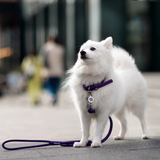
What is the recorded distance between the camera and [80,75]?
4.58 meters

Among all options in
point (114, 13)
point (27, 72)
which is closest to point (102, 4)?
point (114, 13)

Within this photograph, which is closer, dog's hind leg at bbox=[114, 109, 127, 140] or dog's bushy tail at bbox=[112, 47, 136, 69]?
dog's hind leg at bbox=[114, 109, 127, 140]

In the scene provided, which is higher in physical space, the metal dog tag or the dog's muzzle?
the dog's muzzle

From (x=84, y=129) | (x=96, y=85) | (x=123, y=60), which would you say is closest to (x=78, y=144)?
(x=84, y=129)

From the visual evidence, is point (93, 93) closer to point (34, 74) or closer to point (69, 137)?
point (69, 137)

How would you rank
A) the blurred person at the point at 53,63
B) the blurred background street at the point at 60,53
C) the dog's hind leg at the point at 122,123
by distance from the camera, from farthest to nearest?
the blurred person at the point at 53,63, the blurred background street at the point at 60,53, the dog's hind leg at the point at 122,123

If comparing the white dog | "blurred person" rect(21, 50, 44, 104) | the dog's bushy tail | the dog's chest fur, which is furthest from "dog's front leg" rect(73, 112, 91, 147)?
"blurred person" rect(21, 50, 44, 104)

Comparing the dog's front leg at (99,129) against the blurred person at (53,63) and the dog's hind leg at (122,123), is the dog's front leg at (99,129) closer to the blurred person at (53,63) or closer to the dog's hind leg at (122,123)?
the dog's hind leg at (122,123)

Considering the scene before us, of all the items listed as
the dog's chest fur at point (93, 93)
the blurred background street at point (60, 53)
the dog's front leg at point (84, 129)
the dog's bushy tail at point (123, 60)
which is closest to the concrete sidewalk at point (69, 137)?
the blurred background street at point (60, 53)

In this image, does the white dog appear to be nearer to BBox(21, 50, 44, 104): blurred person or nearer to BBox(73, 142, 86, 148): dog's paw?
BBox(73, 142, 86, 148): dog's paw

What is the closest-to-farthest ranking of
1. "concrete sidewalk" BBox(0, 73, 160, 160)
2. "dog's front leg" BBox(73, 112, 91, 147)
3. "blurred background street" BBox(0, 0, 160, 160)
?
1. "concrete sidewalk" BBox(0, 73, 160, 160)
2. "dog's front leg" BBox(73, 112, 91, 147)
3. "blurred background street" BBox(0, 0, 160, 160)

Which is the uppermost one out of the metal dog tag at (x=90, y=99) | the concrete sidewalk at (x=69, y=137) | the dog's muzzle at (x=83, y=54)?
the dog's muzzle at (x=83, y=54)

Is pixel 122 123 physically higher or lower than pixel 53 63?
lower

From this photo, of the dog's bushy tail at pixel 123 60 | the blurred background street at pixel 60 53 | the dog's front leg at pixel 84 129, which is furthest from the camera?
the blurred background street at pixel 60 53
